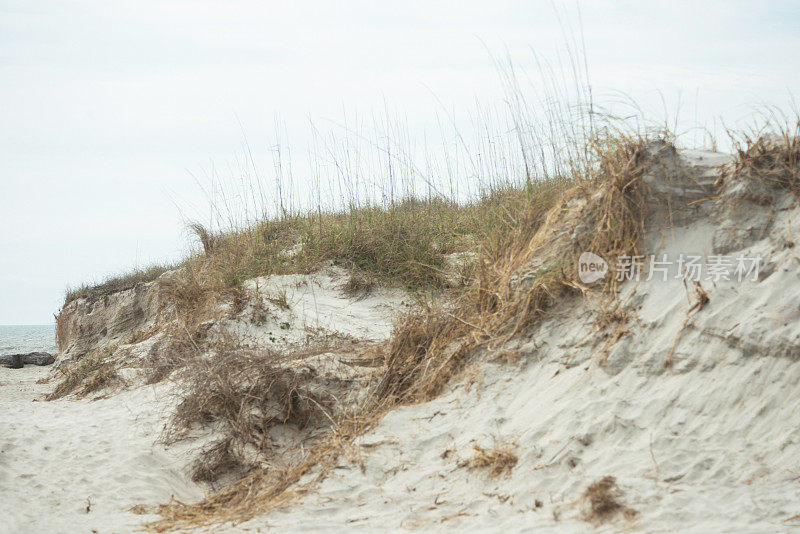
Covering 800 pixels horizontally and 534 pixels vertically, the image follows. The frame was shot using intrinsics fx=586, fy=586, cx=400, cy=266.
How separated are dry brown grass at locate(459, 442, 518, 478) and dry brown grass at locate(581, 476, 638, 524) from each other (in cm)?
45

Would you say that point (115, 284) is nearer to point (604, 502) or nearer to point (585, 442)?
point (585, 442)

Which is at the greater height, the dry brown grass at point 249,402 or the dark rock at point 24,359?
the dry brown grass at point 249,402

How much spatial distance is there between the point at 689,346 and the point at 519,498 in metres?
1.19

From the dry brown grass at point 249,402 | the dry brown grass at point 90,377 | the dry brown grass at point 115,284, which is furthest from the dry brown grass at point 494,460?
the dry brown grass at point 115,284

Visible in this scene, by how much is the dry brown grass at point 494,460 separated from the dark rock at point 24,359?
1090 centimetres

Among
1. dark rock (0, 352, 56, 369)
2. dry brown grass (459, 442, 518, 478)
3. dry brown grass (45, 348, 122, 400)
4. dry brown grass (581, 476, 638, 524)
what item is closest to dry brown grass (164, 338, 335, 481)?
dry brown grass (459, 442, 518, 478)

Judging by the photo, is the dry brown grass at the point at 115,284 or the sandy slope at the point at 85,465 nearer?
the sandy slope at the point at 85,465

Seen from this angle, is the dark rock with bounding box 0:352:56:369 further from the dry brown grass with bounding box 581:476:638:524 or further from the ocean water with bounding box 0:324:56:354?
the dry brown grass with bounding box 581:476:638:524

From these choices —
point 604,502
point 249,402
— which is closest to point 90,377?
point 249,402

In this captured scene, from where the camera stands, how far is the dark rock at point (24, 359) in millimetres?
10969

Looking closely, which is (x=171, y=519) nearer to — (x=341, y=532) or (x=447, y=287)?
(x=341, y=532)

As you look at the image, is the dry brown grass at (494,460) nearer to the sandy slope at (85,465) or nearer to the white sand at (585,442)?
the white sand at (585,442)

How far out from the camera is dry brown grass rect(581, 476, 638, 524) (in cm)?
232

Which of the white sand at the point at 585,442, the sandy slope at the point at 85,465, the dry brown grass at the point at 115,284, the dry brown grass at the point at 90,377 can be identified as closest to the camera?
the white sand at the point at 585,442
